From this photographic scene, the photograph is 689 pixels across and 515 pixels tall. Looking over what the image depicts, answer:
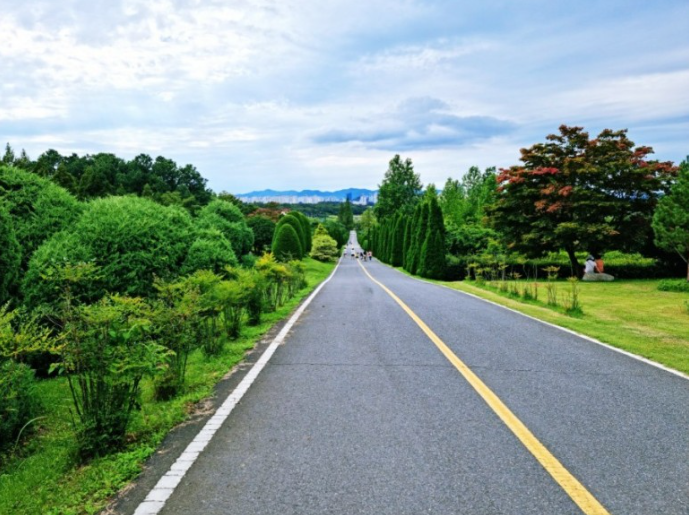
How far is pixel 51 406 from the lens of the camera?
16.4 feet

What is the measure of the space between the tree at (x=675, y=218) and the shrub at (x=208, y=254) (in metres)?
20.1

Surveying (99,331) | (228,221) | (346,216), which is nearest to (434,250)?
(228,221)

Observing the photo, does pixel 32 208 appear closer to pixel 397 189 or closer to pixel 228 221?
pixel 228 221

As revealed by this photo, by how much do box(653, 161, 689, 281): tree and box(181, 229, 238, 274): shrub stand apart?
20077mm

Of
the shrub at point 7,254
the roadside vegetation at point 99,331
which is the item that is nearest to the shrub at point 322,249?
the roadside vegetation at point 99,331

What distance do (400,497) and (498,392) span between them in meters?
2.41

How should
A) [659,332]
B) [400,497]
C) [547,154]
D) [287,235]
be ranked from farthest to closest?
[287,235] < [547,154] < [659,332] < [400,497]

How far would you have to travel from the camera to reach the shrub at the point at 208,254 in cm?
852

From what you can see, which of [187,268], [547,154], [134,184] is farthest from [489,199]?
[134,184]

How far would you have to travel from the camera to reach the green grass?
2816 millimetres

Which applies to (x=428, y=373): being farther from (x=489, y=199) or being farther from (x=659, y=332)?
(x=489, y=199)

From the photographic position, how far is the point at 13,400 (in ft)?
12.8

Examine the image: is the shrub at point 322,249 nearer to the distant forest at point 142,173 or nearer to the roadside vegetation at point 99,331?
the distant forest at point 142,173

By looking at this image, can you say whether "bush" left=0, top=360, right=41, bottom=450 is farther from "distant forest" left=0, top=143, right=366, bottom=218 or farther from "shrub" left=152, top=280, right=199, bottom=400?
"distant forest" left=0, top=143, right=366, bottom=218
